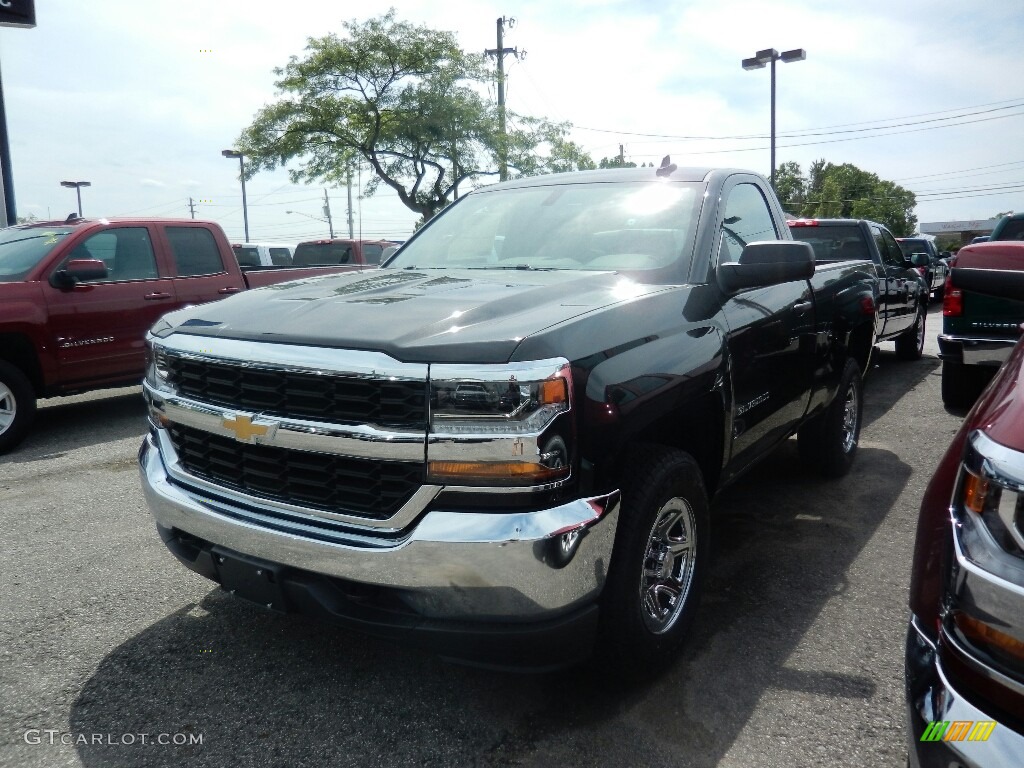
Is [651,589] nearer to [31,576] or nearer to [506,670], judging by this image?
[506,670]

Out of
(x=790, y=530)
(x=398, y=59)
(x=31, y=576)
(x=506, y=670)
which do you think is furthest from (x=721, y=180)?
(x=398, y=59)

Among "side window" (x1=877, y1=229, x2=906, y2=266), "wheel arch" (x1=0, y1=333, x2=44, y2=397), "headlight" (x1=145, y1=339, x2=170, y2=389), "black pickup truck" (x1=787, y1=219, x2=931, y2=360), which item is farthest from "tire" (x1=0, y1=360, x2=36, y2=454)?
"side window" (x1=877, y1=229, x2=906, y2=266)

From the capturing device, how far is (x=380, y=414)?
2.30 m

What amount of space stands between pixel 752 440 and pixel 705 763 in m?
1.57

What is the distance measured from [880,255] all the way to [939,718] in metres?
8.61

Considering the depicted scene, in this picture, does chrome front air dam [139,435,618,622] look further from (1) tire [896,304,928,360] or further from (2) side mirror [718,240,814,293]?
(1) tire [896,304,928,360]

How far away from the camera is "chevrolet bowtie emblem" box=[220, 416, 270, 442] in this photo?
98.3 inches

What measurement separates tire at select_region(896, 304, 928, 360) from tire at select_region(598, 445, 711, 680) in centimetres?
850

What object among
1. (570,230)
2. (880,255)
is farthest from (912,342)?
(570,230)

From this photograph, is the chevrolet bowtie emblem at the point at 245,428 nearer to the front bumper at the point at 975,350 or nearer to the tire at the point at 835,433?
the tire at the point at 835,433

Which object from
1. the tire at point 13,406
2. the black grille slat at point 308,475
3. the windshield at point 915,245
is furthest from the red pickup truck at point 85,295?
the windshield at point 915,245

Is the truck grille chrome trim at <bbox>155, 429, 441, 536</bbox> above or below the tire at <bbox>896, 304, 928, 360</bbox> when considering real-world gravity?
above

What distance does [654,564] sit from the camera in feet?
9.13

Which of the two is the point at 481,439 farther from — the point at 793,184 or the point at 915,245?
the point at 793,184
